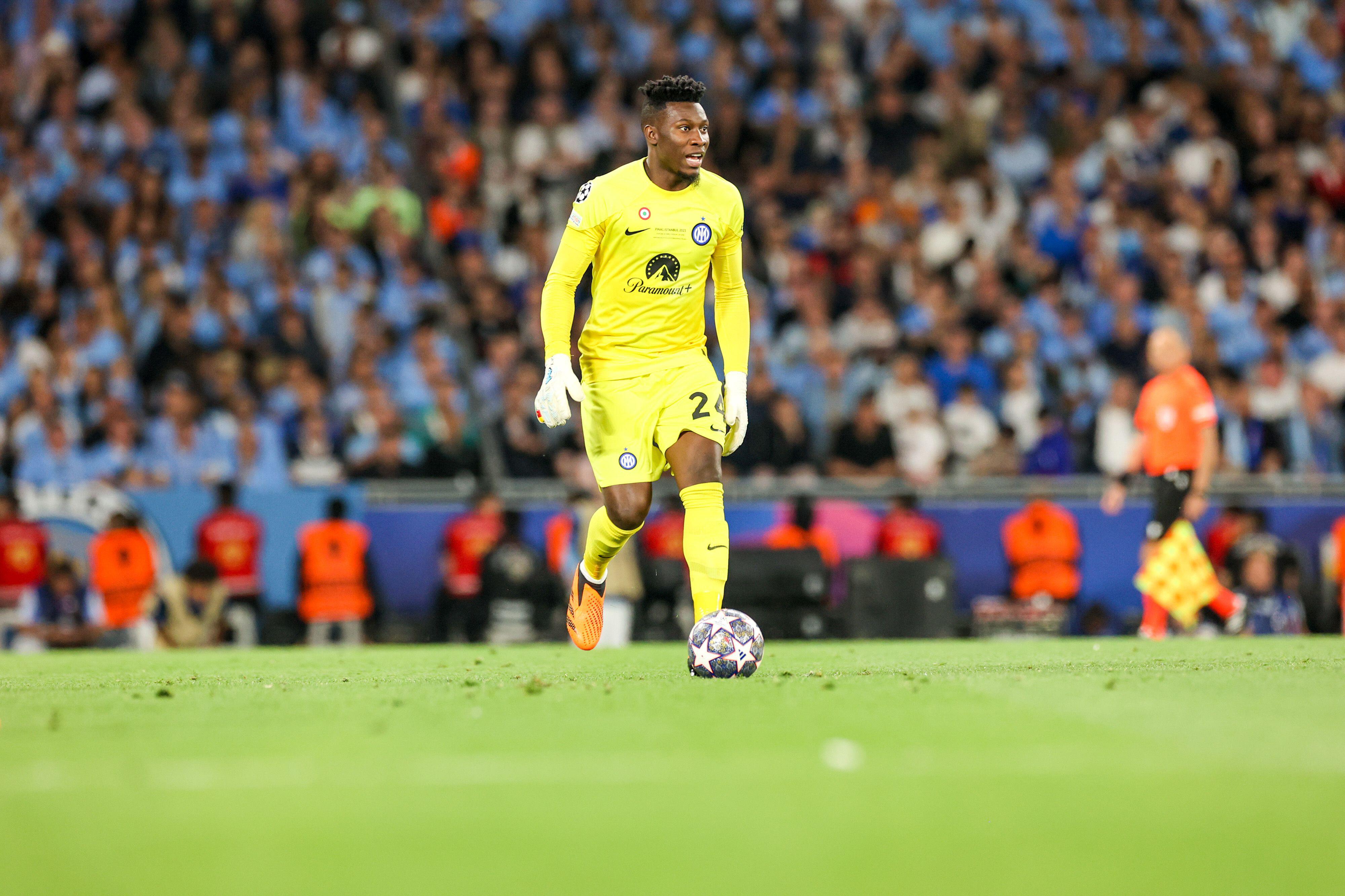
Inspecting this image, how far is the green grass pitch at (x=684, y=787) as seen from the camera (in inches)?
123

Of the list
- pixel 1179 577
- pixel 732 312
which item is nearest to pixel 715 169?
pixel 1179 577

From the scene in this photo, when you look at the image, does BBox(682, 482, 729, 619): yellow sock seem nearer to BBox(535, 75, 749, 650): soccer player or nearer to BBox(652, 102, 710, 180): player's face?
BBox(535, 75, 749, 650): soccer player

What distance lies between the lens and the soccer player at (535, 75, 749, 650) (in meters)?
7.50

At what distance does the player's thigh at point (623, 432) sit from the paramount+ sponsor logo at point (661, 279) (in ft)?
1.43

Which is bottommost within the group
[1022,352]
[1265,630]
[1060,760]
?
[1265,630]

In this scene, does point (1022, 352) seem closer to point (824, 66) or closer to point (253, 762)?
point (824, 66)

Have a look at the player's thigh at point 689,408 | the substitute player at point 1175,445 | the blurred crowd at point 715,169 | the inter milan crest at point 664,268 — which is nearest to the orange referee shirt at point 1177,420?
the substitute player at point 1175,445

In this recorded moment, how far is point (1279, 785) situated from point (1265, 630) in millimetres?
10587

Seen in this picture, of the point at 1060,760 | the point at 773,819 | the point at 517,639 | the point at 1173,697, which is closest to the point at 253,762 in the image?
the point at 773,819

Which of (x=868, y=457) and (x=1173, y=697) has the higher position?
(x=868, y=457)

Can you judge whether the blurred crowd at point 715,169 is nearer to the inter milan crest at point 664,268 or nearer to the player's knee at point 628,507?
the player's knee at point 628,507

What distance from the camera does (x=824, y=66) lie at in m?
19.9

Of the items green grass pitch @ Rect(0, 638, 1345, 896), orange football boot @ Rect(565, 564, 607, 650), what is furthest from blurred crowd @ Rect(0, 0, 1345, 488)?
green grass pitch @ Rect(0, 638, 1345, 896)

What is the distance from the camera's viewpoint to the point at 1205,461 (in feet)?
38.7
